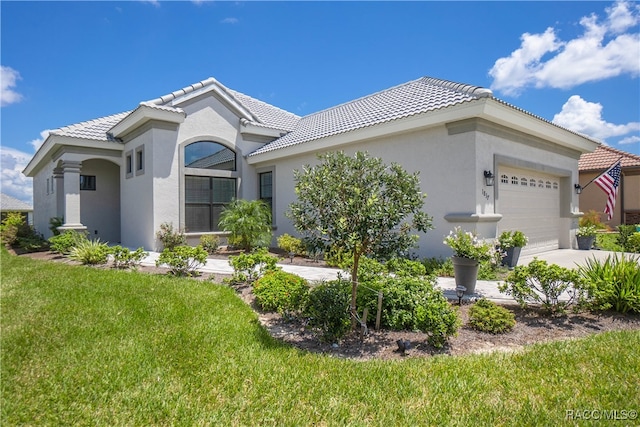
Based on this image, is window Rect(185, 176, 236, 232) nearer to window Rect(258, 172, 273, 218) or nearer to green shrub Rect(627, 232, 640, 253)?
window Rect(258, 172, 273, 218)

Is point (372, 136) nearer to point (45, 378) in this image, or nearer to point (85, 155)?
point (45, 378)

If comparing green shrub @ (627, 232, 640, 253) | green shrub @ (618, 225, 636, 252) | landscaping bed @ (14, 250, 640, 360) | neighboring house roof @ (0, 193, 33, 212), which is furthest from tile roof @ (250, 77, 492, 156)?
neighboring house roof @ (0, 193, 33, 212)

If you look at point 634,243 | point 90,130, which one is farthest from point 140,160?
point 634,243

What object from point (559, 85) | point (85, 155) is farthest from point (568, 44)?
point (85, 155)

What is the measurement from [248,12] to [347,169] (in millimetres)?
6501

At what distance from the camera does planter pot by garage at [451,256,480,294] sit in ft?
20.5

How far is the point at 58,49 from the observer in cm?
878

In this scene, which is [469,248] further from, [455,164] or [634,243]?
[634,243]

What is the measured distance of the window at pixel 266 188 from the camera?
1456 centimetres

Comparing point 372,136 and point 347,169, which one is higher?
point 372,136

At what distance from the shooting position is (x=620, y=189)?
19.3 meters

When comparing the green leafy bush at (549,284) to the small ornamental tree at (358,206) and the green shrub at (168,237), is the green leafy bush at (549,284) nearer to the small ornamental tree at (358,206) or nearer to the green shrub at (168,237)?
the small ornamental tree at (358,206)

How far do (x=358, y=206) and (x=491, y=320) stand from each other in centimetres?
249

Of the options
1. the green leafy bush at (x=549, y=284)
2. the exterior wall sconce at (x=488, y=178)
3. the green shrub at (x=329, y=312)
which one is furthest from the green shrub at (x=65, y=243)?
the exterior wall sconce at (x=488, y=178)
